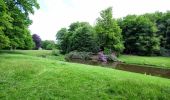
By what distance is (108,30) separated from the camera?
51.2 meters

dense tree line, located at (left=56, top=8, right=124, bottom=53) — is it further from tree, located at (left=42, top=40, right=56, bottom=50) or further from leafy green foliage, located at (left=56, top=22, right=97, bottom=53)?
tree, located at (left=42, top=40, right=56, bottom=50)

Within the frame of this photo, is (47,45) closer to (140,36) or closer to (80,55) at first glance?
(140,36)

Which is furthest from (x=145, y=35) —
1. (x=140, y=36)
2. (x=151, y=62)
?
(x=151, y=62)

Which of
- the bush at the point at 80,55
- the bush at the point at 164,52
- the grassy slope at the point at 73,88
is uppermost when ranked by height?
the bush at the point at 164,52

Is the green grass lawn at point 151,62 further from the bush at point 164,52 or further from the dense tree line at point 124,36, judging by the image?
the bush at point 164,52

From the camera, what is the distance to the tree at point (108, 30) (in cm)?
5081

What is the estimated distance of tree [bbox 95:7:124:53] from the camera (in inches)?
2000

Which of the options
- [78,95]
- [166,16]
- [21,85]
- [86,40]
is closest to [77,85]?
[78,95]

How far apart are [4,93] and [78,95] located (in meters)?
2.85

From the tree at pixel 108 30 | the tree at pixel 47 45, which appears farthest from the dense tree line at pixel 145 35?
the tree at pixel 47 45

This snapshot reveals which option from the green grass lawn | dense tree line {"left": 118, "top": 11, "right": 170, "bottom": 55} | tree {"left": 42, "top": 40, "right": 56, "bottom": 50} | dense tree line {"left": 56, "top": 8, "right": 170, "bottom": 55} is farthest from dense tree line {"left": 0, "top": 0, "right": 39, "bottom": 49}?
tree {"left": 42, "top": 40, "right": 56, "bottom": 50}

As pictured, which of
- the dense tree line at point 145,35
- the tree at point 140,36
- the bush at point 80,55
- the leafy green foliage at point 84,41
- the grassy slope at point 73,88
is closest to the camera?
the grassy slope at point 73,88

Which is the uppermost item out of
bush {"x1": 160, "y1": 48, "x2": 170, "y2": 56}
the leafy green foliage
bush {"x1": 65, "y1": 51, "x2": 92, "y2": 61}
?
the leafy green foliage

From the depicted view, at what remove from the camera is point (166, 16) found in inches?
2431
